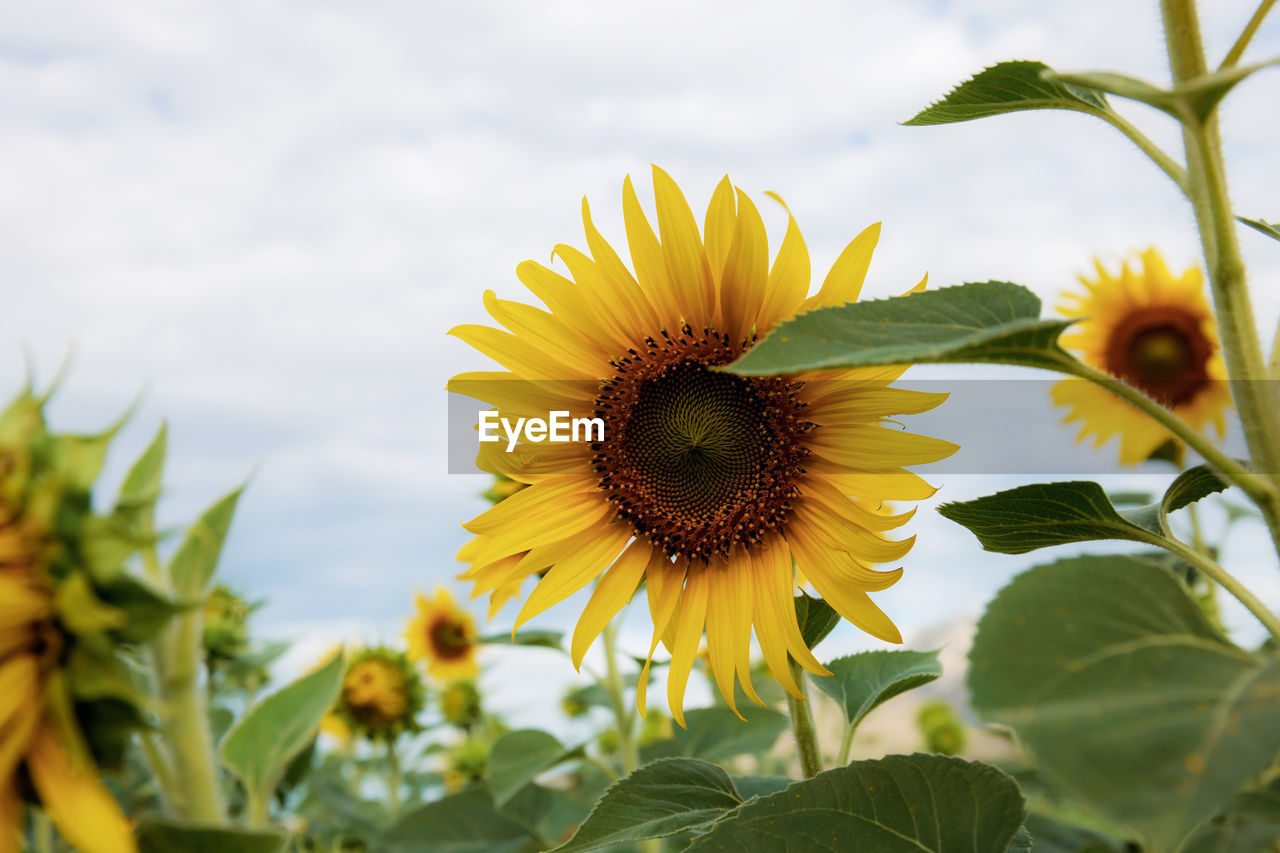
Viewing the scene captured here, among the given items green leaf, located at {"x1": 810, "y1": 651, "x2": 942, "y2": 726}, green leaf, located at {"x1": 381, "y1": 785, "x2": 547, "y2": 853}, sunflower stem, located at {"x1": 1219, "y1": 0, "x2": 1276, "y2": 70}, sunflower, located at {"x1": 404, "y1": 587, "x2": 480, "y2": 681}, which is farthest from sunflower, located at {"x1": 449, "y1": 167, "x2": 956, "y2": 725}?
sunflower, located at {"x1": 404, "y1": 587, "x2": 480, "y2": 681}

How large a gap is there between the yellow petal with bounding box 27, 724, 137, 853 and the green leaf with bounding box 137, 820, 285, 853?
2 cm

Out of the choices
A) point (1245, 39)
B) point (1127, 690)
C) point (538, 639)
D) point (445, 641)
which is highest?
point (1245, 39)

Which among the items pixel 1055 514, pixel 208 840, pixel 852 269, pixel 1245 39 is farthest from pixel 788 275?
pixel 208 840

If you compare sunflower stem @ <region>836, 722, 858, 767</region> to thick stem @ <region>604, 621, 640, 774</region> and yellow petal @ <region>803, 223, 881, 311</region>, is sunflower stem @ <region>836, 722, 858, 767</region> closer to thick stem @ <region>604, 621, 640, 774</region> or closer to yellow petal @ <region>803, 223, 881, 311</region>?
yellow petal @ <region>803, 223, 881, 311</region>

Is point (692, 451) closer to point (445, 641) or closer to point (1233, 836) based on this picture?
point (1233, 836)

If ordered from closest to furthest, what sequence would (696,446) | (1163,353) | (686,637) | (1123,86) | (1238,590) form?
1. (1123,86)
2. (1238,590)
3. (686,637)
4. (696,446)
5. (1163,353)

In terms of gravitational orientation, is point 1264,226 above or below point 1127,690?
above

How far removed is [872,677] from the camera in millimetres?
1518

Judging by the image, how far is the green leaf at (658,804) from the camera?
1.16m

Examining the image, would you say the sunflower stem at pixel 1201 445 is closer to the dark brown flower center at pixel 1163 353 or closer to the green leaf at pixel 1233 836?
the green leaf at pixel 1233 836

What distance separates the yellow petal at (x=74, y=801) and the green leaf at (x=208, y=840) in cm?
2

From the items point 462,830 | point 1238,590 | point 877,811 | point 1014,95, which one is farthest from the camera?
point 462,830

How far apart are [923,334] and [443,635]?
3291 mm

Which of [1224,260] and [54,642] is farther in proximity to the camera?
[1224,260]
